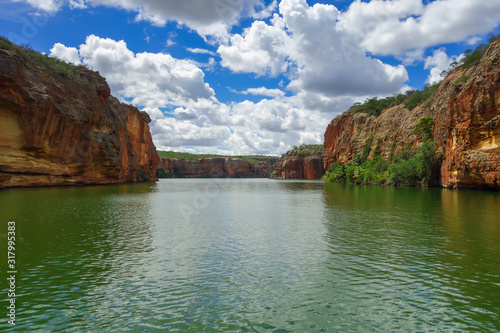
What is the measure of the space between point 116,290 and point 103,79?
6656 cm

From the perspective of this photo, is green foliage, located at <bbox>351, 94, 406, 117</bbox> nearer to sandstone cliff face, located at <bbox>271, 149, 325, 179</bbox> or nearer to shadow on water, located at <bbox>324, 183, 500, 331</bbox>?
sandstone cliff face, located at <bbox>271, 149, 325, 179</bbox>

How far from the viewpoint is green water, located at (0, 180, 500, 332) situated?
7062 mm

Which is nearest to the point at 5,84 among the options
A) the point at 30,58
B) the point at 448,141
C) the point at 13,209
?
the point at 30,58

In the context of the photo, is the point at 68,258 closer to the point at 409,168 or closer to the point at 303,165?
the point at 409,168

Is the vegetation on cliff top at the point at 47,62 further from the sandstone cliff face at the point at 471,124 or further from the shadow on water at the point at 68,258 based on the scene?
the sandstone cliff face at the point at 471,124

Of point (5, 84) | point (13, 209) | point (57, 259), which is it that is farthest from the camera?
point (5, 84)

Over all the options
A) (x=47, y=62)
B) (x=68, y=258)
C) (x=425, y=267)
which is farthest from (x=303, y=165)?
(x=68, y=258)

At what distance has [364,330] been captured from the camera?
6668 mm

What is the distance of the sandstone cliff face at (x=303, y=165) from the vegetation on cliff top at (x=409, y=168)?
2348 inches

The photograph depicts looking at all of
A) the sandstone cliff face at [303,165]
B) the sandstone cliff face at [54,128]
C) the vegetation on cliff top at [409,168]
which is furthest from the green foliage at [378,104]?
the sandstone cliff face at [54,128]

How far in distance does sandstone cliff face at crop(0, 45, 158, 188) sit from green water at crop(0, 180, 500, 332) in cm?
2878

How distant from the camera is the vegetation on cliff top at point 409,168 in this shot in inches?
2076

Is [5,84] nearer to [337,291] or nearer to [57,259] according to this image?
[57,259]

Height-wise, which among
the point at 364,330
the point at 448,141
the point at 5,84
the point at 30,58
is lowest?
the point at 364,330
